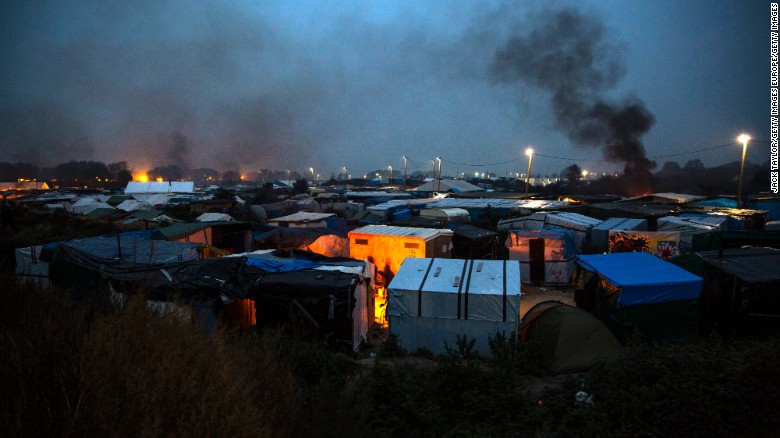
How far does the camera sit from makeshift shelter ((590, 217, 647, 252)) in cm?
1670

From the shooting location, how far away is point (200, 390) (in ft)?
8.53

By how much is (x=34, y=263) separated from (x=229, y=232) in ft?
21.5

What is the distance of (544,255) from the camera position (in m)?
14.5

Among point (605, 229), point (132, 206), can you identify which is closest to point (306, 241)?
point (605, 229)

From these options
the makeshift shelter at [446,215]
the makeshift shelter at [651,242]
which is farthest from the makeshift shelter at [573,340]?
the makeshift shelter at [446,215]

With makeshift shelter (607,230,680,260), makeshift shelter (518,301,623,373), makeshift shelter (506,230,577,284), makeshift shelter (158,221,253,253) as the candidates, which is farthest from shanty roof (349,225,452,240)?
makeshift shelter (607,230,680,260)

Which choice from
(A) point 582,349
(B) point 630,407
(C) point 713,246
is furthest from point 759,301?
(C) point 713,246

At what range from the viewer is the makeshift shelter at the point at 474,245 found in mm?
15117

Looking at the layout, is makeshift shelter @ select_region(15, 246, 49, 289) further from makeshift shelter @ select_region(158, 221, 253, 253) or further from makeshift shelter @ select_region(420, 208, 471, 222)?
makeshift shelter @ select_region(420, 208, 471, 222)

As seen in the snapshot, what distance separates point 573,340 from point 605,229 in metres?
11.7

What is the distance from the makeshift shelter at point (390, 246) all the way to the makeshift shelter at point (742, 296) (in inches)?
258

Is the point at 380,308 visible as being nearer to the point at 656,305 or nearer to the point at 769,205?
the point at 656,305

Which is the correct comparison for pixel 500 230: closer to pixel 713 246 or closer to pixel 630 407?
pixel 713 246

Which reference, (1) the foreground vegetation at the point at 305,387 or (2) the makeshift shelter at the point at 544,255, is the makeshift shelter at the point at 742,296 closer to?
(1) the foreground vegetation at the point at 305,387
